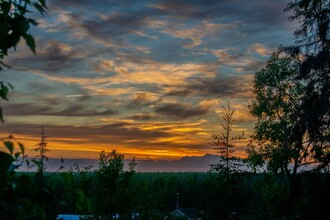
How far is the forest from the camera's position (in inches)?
118

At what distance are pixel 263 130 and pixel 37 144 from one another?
33010 mm

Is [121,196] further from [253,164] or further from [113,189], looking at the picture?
[253,164]

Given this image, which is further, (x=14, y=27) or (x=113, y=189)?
(x=113, y=189)

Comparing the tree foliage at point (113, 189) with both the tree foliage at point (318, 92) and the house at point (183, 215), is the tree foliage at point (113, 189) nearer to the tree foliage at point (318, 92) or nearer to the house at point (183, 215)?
the house at point (183, 215)

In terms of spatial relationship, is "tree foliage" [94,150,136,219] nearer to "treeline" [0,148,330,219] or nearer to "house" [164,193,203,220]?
"treeline" [0,148,330,219]

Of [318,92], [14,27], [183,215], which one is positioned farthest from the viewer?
[183,215]

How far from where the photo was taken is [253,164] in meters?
47.1

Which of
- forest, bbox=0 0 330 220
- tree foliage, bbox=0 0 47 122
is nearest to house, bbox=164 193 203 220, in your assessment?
forest, bbox=0 0 330 220

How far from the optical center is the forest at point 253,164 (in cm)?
300

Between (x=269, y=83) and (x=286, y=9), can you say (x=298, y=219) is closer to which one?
(x=286, y=9)

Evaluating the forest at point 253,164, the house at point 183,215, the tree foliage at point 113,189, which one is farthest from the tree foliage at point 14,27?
the tree foliage at point 113,189

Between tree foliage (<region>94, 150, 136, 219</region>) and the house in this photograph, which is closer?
the house

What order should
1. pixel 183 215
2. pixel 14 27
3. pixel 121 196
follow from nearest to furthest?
1. pixel 14 27
2. pixel 121 196
3. pixel 183 215

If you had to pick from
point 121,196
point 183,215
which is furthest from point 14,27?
point 183,215
